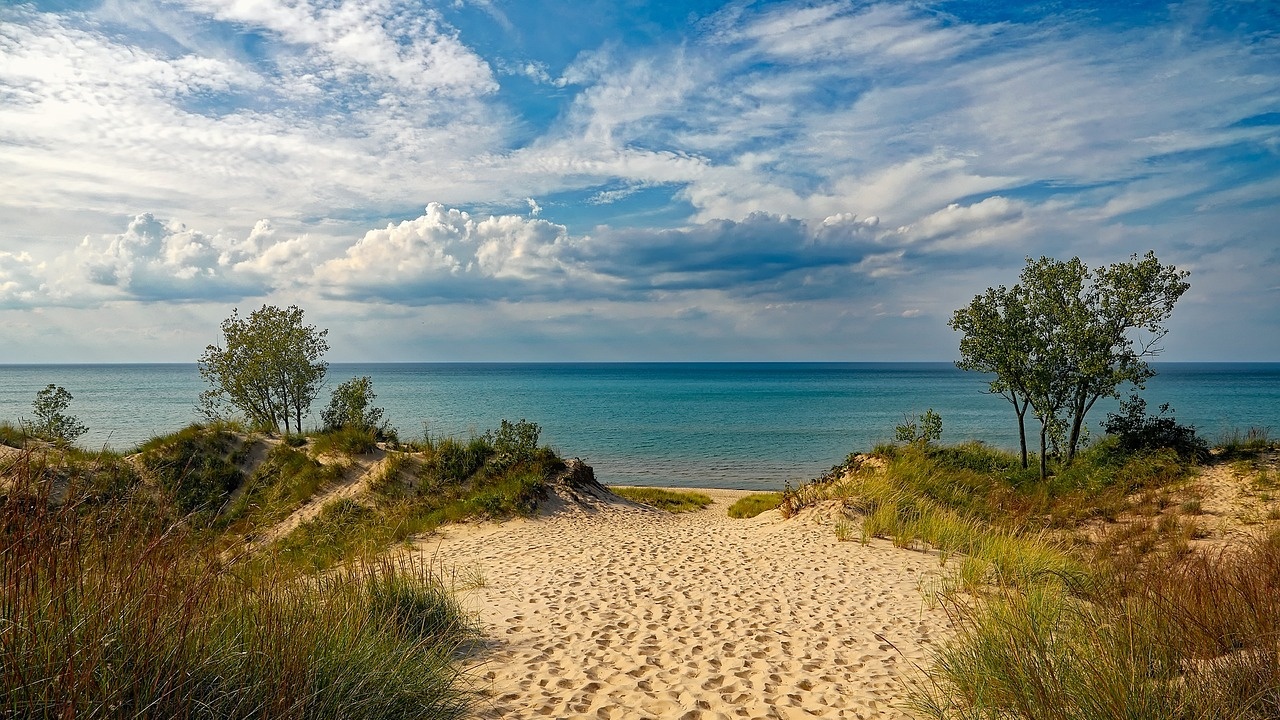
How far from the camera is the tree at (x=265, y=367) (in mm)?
25953

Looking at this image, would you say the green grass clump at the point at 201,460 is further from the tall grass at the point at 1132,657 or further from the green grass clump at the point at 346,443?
the tall grass at the point at 1132,657

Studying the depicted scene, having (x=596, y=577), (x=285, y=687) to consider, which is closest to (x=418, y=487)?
(x=596, y=577)

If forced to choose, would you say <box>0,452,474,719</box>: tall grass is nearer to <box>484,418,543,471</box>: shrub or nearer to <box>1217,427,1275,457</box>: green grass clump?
<box>484,418,543,471</box>: shrub

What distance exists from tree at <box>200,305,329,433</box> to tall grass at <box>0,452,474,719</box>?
23.2m

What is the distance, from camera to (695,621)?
898 centimetres

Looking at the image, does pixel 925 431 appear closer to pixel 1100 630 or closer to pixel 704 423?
pixel 1100 630

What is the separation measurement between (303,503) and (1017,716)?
18.4 metres

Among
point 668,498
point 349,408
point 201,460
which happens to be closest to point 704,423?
point 668,498

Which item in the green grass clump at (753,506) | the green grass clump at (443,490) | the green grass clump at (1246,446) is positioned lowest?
the green grass clump at (753,506)

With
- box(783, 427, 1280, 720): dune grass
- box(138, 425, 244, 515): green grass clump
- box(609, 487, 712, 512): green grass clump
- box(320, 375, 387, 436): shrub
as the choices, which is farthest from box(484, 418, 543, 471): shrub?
box(783, 427, 1280, 720): dune grass

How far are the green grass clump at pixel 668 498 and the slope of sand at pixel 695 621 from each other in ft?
25.8

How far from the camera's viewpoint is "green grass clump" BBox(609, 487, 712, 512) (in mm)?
23642

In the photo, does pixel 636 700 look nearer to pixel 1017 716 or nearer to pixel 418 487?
pixel 1017 716

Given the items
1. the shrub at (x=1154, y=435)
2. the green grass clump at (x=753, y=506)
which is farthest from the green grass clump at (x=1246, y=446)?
the green grass clump at (x=753, y=506)
